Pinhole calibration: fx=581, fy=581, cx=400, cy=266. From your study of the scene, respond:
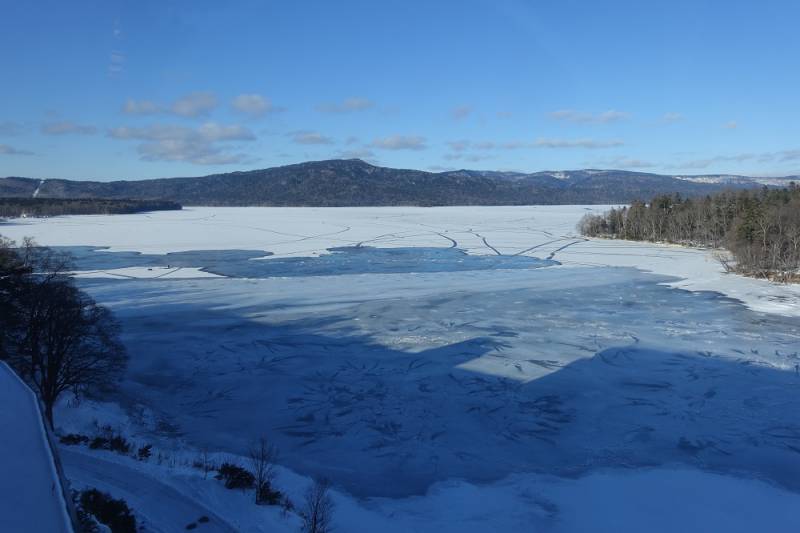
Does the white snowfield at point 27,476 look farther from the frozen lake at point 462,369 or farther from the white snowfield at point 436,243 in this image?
the white snowfield at point 436,243

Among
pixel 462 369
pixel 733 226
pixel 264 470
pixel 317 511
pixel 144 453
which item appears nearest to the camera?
pixel 317 511

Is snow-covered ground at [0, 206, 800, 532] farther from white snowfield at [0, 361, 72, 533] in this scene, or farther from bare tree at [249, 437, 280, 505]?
white snowfield at [0, 361, 72, 533]

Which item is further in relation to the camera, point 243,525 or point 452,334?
point 452,334

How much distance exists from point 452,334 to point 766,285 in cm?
1729

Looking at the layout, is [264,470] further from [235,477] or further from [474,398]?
[474,398]

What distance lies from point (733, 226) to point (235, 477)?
112 ft

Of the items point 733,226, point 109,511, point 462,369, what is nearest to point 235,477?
point 109,511

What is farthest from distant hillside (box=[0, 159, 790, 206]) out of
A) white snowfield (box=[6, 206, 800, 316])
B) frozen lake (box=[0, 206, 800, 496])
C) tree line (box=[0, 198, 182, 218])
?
frozen lake (box=[0, 206, 800, 496])

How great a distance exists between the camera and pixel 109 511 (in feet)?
18.5

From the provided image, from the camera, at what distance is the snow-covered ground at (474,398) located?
7473 millimetres

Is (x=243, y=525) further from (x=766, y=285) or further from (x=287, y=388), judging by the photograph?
(x=766, y=285)

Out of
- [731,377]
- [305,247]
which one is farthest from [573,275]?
[305,247]

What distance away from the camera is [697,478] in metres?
Answer: 8.16

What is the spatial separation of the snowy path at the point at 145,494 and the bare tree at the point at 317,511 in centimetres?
85
